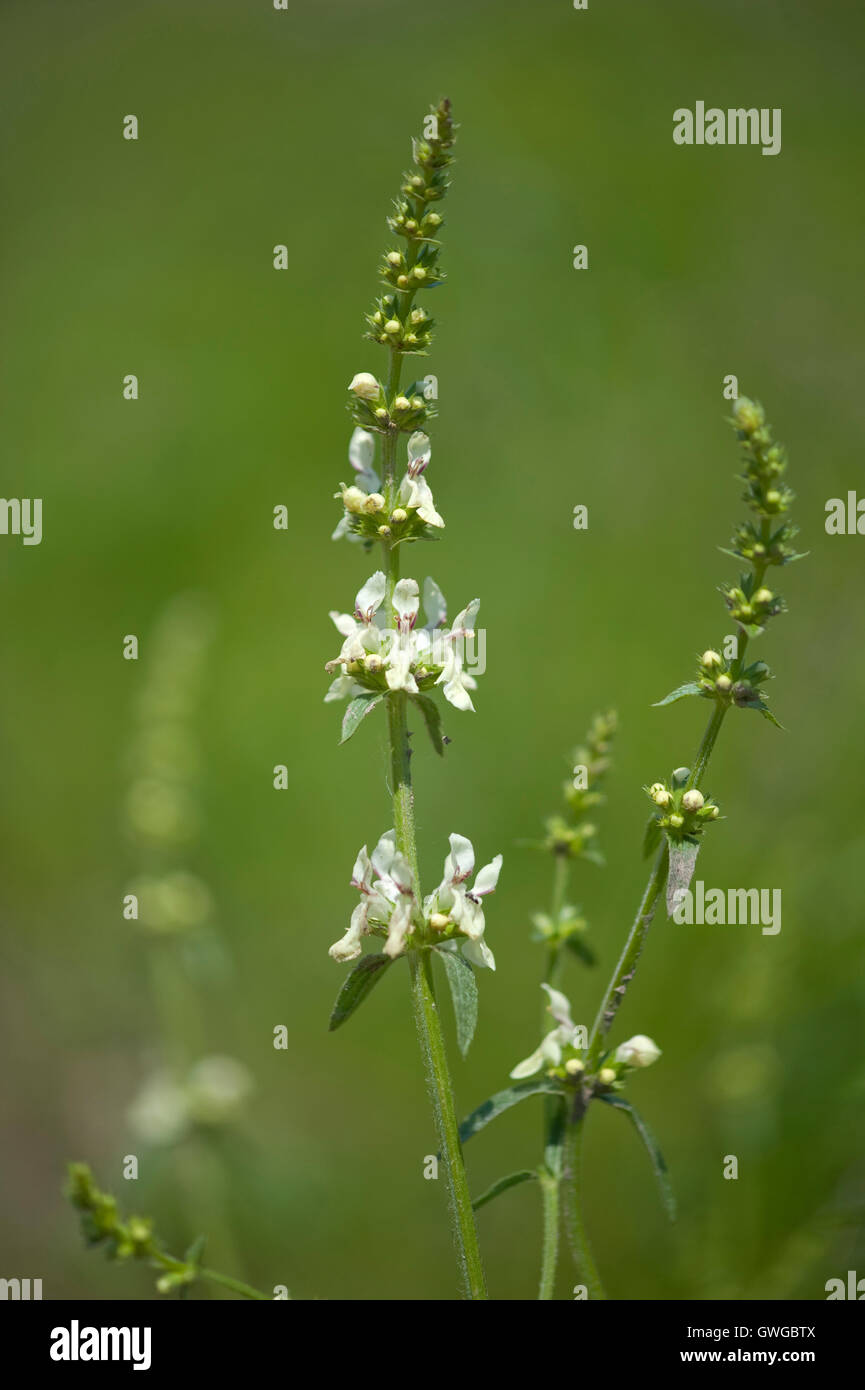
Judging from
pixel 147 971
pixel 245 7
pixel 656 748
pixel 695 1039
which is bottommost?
pixel 695 1039

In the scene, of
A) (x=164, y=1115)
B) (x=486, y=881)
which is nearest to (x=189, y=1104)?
(x=164, y=1115)

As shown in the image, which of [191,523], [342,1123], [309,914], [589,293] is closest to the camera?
[342,1123]

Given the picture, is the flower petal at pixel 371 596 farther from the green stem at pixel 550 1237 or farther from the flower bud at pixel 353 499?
the green stem at pixel 550 1237

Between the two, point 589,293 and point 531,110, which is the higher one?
point 531,110

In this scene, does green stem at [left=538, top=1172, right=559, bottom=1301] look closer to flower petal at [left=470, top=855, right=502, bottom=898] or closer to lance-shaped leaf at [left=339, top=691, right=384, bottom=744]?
flower petal at [left=470, top=855, right=502, bottom=898]

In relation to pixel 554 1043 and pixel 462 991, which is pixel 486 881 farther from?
pixel 554 1043

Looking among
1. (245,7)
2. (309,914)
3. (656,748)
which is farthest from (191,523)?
(245,7)
